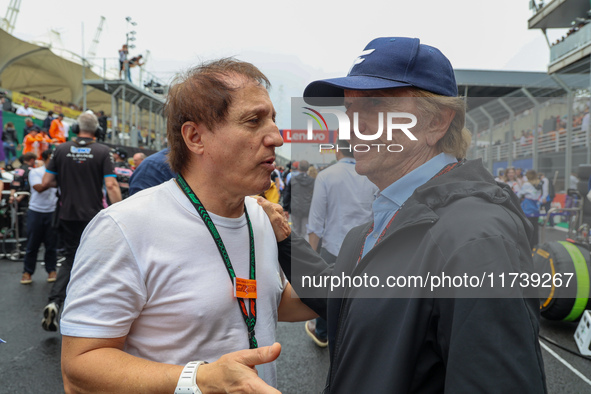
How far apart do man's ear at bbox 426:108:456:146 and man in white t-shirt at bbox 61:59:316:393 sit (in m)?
0.47

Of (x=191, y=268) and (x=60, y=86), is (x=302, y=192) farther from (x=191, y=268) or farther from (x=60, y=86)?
(x=60, y=86)

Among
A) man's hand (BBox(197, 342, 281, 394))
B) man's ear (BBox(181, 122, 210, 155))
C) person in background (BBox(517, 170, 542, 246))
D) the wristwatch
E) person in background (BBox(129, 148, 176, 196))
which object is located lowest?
person in background (BBox(517, 170, 542, 246))

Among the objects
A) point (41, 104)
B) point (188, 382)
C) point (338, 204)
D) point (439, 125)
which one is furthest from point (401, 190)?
point (41, 104)

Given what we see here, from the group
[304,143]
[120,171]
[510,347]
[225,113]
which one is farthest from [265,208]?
[120,171]

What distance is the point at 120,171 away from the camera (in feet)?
26.9

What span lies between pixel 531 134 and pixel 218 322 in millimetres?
15764

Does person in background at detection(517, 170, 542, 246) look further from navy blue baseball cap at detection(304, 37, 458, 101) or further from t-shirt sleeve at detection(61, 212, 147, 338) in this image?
t-shirt sleeve at detection(61, 212, 147, 338)

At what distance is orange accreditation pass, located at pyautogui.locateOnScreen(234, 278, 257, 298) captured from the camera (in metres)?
1.29

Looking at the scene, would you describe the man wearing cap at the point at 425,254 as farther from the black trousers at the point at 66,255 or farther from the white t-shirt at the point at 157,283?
the black trousers at the point at 66,255

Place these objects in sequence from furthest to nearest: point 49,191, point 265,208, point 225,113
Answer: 1. point 49,191
2. point 265,208
3. point 225,113

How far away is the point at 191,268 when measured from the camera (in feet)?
4.08

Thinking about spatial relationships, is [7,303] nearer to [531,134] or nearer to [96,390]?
[96,390]

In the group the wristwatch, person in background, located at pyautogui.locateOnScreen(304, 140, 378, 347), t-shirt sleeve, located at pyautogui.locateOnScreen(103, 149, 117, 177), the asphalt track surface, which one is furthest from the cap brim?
t-shirt sleeve, located at pyautogui.locateOnScreen(103, 149, 117, 177)

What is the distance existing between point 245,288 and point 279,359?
270cm
